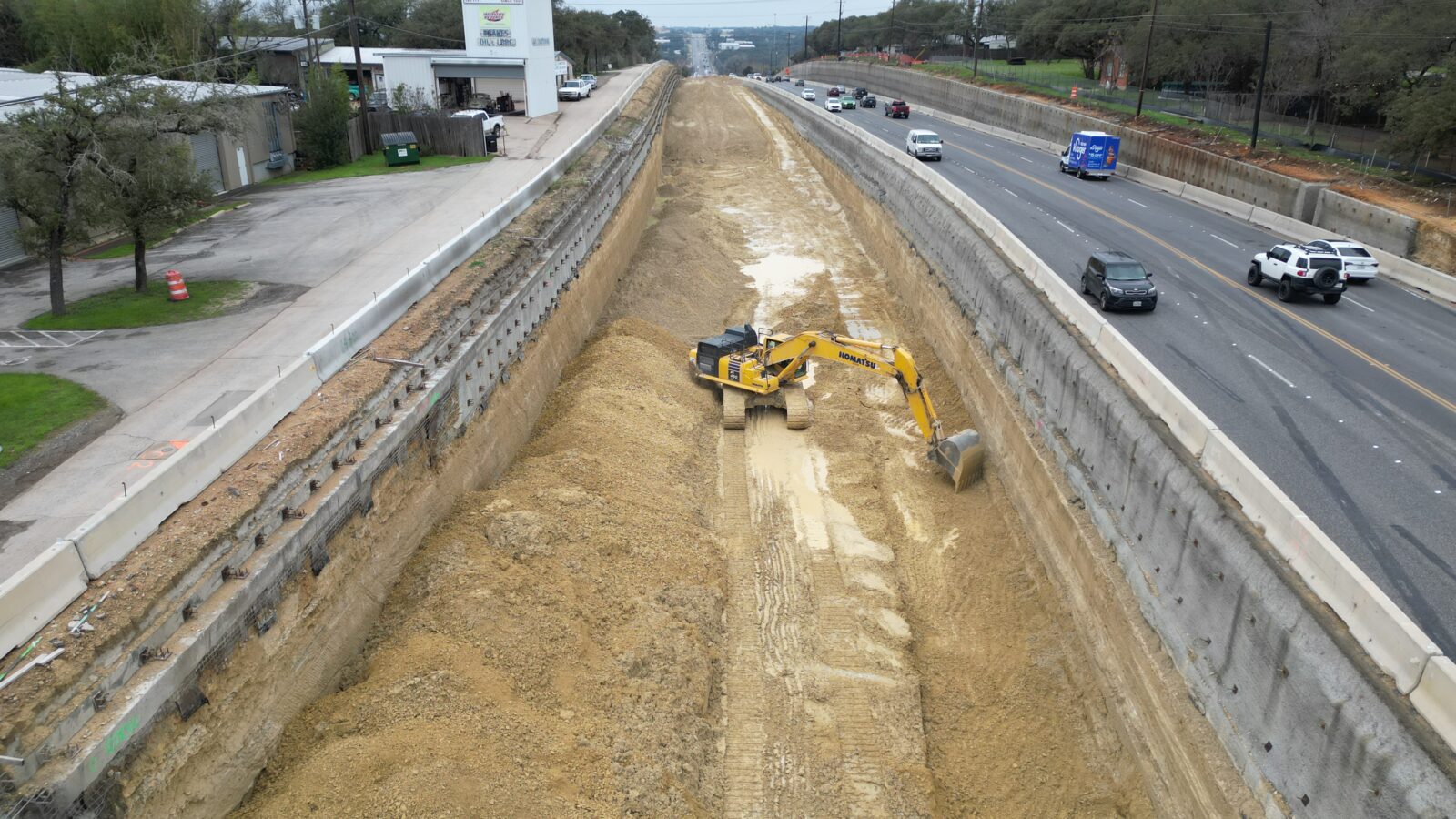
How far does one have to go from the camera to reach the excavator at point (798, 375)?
2227 centimetres

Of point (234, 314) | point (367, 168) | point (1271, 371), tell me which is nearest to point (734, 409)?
point (234, 314)

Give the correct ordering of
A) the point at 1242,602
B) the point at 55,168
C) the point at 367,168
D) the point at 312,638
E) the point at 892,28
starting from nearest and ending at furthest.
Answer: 1. the point at 1242,602
2. the point at 312,638
3. the point at 55,168
4. the point at 367,168
5. the point at 892,28

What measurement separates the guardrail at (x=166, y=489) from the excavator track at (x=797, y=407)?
10.1 meters

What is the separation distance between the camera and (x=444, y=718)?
1263cm

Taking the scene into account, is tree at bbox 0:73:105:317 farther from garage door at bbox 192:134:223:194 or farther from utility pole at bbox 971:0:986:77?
utility pole at bbox 971:0:986:77

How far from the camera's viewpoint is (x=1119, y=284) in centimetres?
2609

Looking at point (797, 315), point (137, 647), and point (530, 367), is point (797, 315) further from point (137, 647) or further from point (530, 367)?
point (137, 647)

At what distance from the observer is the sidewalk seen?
14.6m

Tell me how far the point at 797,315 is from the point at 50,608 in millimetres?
26103

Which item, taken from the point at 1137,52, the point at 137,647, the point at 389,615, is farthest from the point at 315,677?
the point at 1137,52

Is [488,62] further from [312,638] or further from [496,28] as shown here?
[312,638]

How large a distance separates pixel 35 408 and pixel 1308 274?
3093 centimetres

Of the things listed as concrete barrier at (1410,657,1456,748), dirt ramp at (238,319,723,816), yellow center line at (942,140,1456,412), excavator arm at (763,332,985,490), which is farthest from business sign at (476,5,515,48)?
concrete barrier at (1410,657,1456,748)

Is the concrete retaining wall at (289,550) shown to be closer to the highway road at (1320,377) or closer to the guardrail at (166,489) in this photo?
the guardrail at (166,489)
